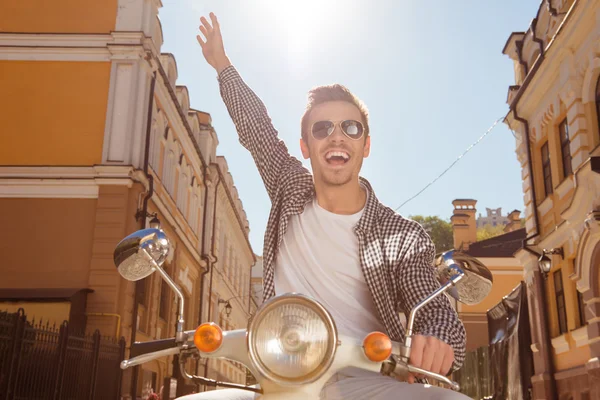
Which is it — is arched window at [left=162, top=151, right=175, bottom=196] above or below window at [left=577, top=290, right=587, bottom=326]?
above

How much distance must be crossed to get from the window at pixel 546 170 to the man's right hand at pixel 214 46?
1519 cm

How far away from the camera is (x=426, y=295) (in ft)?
7.20

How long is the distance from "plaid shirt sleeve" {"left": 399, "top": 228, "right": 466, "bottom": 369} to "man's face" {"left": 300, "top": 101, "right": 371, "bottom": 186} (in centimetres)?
38

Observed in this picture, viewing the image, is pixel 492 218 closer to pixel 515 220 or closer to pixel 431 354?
pixel 515 220

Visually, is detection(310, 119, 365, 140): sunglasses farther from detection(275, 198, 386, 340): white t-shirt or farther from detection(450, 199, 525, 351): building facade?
detection(450, 199, 525, 351): building facade

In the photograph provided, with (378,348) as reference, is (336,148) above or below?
above

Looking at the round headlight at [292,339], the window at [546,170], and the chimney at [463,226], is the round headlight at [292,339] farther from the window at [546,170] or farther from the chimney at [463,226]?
the chimney at [463,226]

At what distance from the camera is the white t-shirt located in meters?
2.25

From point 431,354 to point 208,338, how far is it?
0.60m

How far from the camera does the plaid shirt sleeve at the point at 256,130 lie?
2.79 m

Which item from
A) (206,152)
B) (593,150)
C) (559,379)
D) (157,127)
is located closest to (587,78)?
(593,150)

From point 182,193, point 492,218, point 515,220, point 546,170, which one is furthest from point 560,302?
point 492,218

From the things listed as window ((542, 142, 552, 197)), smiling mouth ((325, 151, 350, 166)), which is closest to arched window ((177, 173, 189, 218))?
window ((542, 142, 552, 197))

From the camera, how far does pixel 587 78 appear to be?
13.9 m
